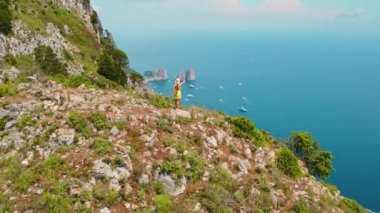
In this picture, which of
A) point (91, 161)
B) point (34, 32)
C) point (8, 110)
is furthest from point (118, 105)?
point (34, 32)

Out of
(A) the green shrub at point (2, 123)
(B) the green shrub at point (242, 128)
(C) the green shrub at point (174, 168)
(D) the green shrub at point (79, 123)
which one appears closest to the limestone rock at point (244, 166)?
(B) the green shrub at point (242, 128)

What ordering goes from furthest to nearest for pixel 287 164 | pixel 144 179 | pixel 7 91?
pixel 7 91 → pixel 287 164 → pixel 144 179

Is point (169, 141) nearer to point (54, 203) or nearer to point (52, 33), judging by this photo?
point (54, 203)

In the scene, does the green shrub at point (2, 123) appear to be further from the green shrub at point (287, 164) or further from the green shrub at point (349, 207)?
the green shrub at point (349, 207)

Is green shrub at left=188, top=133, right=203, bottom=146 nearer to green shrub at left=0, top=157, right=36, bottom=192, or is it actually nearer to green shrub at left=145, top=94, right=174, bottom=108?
green shrub at left=145, top=94, right=174, bottom=108

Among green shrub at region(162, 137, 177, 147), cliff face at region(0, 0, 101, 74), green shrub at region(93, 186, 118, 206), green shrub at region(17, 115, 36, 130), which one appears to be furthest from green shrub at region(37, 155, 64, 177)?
cliff face at region(0, 0, 101, 74)

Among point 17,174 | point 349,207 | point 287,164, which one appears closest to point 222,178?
point 287,164
